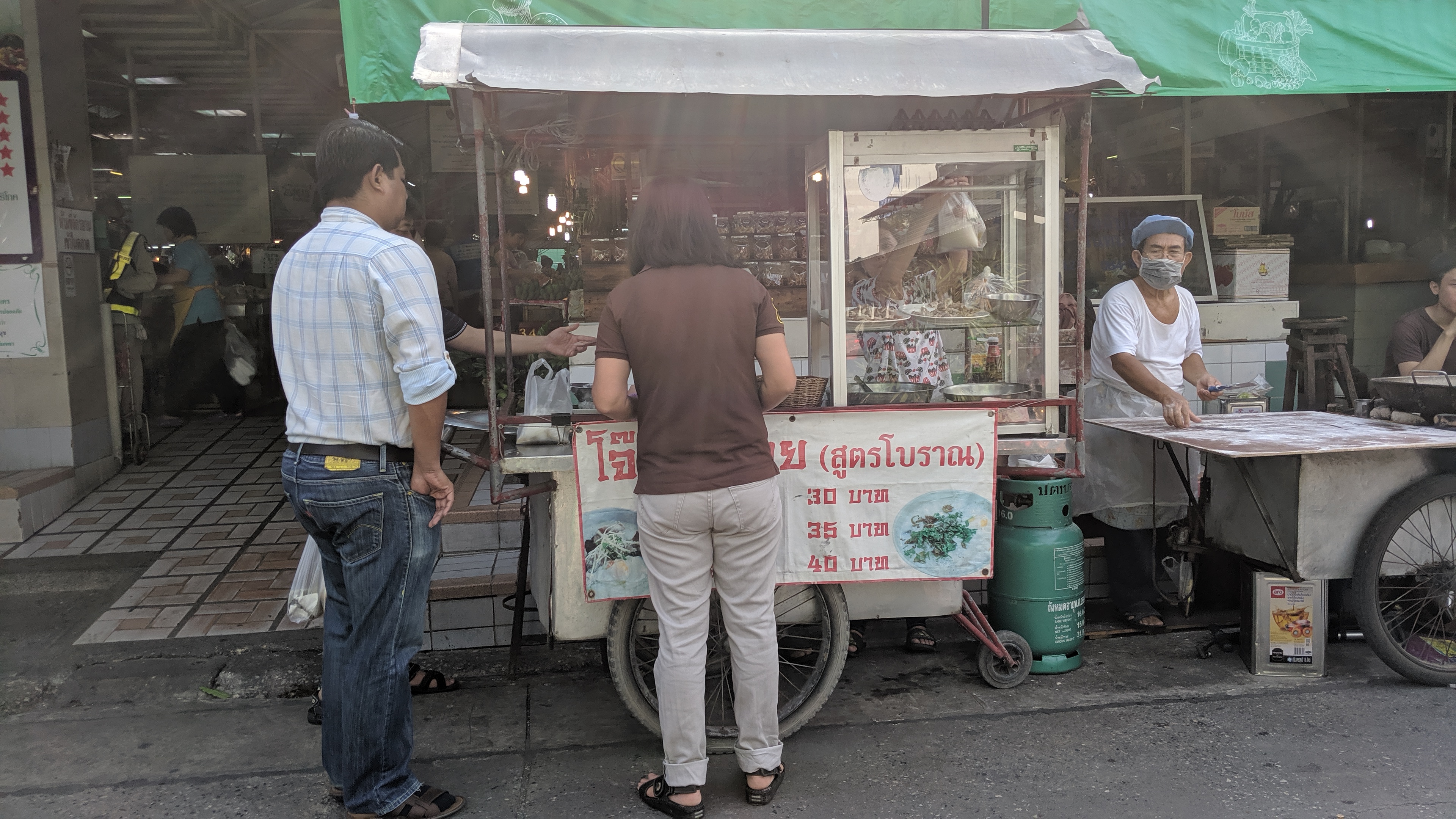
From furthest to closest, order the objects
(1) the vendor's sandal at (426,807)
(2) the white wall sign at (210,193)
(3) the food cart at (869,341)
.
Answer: (2) the white wall sign at (210,193) → (3) the food cart at (869,341) → (1) the vendor's sandal at (426,807)

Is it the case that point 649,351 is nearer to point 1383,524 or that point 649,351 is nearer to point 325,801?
point 325,801

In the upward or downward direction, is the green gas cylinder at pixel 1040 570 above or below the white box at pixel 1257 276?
below

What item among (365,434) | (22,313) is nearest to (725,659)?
(365,434)

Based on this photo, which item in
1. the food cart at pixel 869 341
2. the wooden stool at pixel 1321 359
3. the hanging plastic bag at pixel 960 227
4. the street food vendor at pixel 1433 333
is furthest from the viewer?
the street food vendor at pixel 1433 333

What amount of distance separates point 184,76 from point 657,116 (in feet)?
22.8

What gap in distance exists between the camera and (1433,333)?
492cm

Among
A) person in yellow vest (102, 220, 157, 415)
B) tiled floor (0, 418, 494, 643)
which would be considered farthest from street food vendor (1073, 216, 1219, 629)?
person in yellow vest (102, 220, 157, 415)

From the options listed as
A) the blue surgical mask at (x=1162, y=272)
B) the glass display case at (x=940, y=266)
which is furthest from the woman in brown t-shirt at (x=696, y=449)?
the blue surgical mask at (x=1162, y=272)

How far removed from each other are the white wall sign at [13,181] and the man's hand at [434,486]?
15.3 feet

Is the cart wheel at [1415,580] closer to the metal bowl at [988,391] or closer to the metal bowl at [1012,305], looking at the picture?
the metal bowl at [988,391]

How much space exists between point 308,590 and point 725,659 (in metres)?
1.55

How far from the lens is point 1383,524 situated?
3.71 meters

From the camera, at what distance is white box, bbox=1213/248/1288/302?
6305mm

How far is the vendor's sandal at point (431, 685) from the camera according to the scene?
4.02 metres
